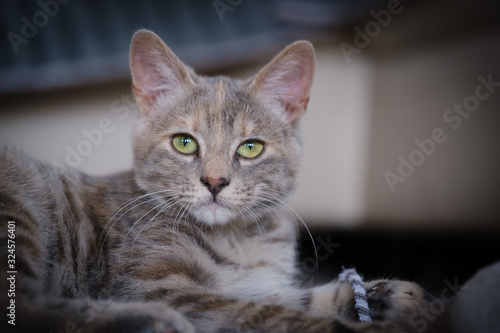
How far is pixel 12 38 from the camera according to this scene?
6.60 ft

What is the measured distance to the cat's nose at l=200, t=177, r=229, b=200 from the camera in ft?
4.24

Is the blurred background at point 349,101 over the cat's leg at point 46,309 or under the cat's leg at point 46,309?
over

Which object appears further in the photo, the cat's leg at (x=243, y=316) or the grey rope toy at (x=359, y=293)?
the grey rope toy at (x=359, y=293)

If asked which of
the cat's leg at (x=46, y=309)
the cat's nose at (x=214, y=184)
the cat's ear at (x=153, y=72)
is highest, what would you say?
the cat's ear at (x=153, y=72)

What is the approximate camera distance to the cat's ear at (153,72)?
1.49m

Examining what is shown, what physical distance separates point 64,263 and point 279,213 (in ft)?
2.67

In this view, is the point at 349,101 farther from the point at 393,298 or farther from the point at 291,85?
the point at 393,298

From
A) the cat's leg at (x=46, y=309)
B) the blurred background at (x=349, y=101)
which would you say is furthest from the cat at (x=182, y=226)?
the blurred background at (x=349, y=101)

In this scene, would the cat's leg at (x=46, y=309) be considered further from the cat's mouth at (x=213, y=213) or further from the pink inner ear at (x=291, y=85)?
the pink inner ear at (x=291, y=85)

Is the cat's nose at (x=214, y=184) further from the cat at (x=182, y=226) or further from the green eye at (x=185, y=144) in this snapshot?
the green eye at (x=185, y=144)

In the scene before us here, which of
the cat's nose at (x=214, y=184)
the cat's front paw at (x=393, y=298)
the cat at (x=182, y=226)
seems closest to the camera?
the cat at (x=182, y=226)

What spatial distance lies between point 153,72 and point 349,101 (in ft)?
5.49

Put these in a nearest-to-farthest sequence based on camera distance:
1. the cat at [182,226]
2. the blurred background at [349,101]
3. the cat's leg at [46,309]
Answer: the cat's leg at [46,309], the cat at [182,226], the blurred background at [349,101]

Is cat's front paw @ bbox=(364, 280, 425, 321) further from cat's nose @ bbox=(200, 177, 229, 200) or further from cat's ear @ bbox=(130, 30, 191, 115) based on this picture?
cat's ear @ bbox=(130, 30, 191, 115)
